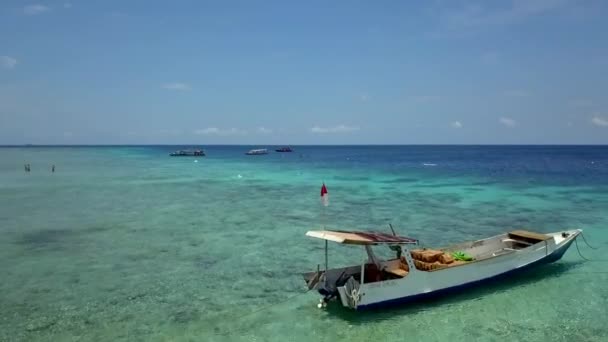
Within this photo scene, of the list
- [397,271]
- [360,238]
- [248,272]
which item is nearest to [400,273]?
[397,271]

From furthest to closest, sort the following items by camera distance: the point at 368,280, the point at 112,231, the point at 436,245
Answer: the point at 112,231 < the point at 436,245 < the point at 368,280

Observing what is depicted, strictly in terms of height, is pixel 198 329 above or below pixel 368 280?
below

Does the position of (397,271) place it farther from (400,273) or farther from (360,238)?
(360,238)

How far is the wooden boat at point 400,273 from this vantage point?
14.7 meters

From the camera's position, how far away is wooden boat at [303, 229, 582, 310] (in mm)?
14711

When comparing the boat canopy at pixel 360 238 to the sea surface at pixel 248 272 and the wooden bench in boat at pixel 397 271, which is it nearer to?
the wooden bench in boat at pixel 397 271

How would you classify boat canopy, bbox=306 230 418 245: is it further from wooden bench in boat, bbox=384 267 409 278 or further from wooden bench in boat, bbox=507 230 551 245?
wooden bench in boat, bbox=507 230 551 245

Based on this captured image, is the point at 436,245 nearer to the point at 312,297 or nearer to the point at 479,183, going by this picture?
the point at 312,297

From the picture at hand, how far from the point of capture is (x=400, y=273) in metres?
15.5

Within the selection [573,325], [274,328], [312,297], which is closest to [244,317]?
[274,328]

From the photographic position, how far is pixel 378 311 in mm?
14914

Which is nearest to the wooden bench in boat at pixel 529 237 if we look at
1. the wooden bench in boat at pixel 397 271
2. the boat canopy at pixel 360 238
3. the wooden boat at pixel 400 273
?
the wooden boat at pixel 400 273

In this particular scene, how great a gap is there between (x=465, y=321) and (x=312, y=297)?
568 centimetres

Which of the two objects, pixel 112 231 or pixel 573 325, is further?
pixel 112 231
